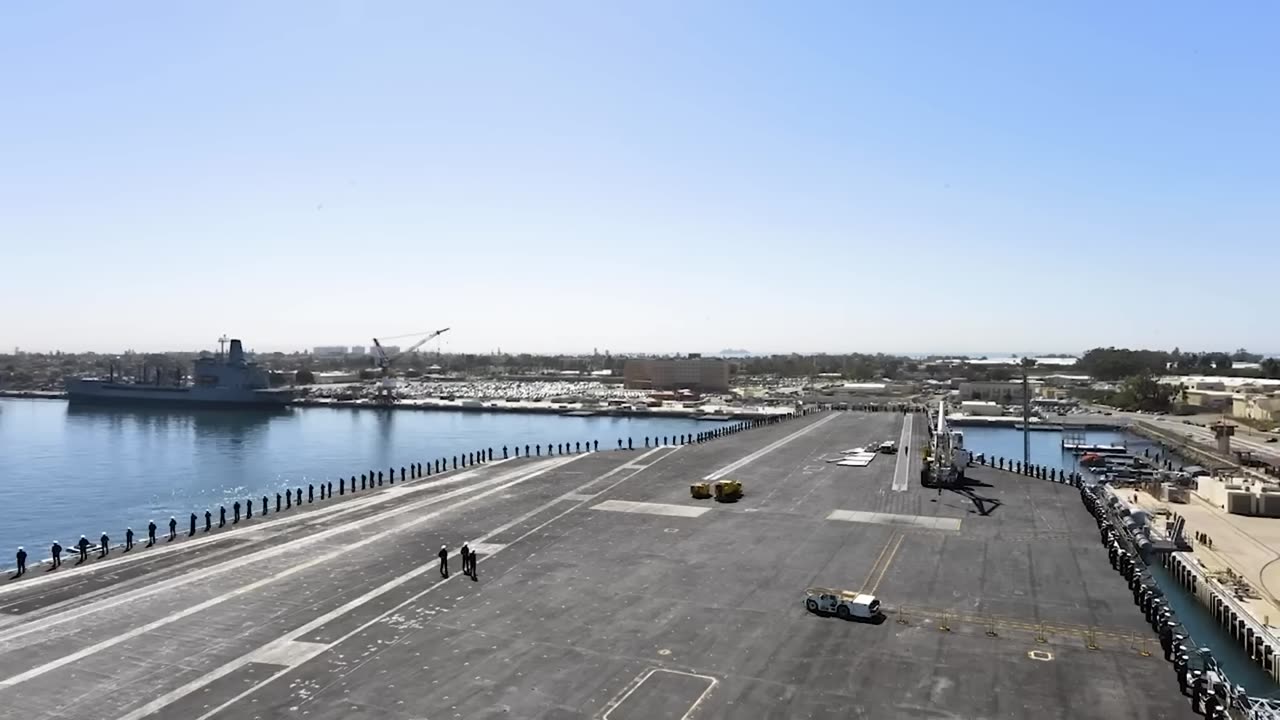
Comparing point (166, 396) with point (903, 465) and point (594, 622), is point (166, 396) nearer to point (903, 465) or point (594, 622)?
point (903, 465)

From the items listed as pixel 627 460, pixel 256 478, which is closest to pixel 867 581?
pixel 627 460

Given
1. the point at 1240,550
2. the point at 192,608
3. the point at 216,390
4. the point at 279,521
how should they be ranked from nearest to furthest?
the point at 192,608, the point at 279,521, the point at 1240,550, the point at 216,390

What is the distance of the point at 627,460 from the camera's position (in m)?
72.4

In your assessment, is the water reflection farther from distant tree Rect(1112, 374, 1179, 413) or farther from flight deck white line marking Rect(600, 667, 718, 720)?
distant tree Rect(1112, 374, 1179, 413)

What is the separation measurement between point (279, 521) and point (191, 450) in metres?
72.0

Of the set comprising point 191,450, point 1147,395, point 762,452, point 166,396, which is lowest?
point 191,450

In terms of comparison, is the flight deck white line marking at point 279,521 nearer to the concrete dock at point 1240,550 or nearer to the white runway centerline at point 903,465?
the white runway centerline at point 903,465

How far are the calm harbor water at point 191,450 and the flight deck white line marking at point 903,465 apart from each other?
46239mm

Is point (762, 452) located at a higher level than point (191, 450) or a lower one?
higher

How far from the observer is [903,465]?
67562 mm

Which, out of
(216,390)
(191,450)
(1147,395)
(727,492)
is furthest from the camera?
(216,390)

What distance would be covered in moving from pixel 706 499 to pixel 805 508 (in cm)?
674

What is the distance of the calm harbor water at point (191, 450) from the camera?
62812mm

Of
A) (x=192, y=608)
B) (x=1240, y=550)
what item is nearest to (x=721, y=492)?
(x=1240, y=550)
